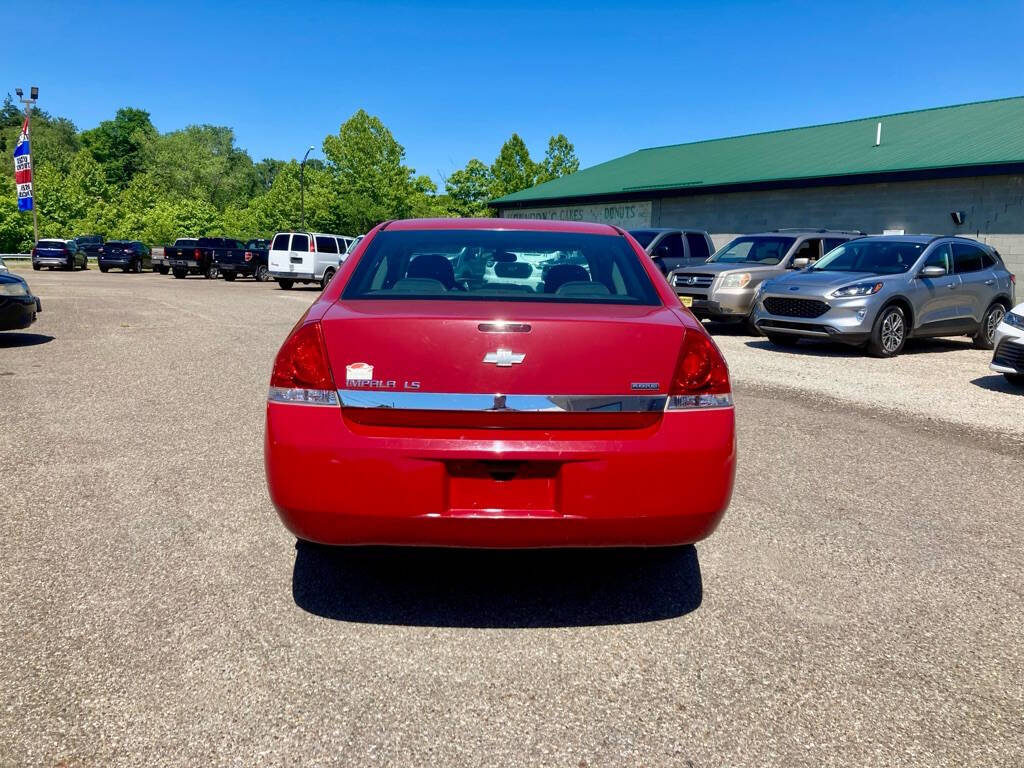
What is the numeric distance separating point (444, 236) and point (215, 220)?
69.1m

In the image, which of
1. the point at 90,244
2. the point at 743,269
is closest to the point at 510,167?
the point at 90,244

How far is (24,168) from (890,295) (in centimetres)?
4517

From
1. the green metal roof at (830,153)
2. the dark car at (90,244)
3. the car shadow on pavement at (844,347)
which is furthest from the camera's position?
the dark car at (90,244)

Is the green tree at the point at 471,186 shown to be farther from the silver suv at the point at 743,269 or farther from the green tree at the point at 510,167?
Answer: the silver suv at the point at 743,269

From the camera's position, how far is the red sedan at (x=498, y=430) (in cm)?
303

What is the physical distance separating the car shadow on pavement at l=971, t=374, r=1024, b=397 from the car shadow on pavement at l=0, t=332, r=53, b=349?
12.4 meters

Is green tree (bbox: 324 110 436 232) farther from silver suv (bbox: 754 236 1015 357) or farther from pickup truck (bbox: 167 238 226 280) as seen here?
silver suv (bbox: 754 236 1015 357)

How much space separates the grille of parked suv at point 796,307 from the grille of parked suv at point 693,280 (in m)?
2.58

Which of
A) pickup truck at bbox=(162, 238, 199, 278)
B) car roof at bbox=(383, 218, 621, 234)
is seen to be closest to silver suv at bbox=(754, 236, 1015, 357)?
car roof at bbox=(383, 218, 621, 234)

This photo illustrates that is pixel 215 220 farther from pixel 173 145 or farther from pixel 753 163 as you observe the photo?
pixel 753 163

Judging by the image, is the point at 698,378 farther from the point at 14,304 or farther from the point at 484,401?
the point at 14,304

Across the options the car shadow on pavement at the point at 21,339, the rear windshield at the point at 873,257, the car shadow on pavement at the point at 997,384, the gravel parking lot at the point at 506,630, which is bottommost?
the gravel parking lot at the point at 506,630

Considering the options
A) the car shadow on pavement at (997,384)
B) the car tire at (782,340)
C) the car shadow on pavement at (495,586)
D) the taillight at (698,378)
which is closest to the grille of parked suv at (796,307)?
the car tire at (782,340)

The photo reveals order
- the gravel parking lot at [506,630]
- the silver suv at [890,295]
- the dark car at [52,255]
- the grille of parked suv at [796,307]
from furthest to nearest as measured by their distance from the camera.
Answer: the dark car at [52,255], the grille of parked suv at [796,307], the silver suv at [890,295], the gravel parking lot at [506,630]
